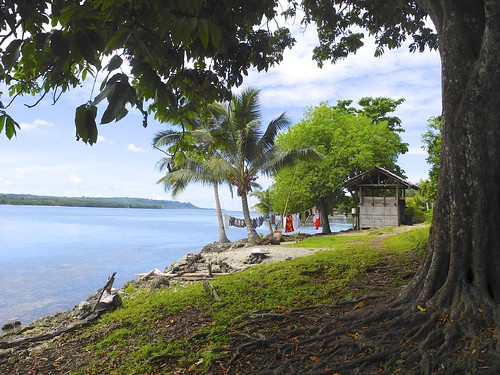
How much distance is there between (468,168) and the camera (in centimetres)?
403

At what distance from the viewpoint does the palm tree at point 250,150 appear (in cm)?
1917

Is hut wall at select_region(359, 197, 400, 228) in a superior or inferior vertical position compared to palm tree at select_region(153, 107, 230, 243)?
inferior

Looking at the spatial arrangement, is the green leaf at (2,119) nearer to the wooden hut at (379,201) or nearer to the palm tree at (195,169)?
the palm tree at (195,169)

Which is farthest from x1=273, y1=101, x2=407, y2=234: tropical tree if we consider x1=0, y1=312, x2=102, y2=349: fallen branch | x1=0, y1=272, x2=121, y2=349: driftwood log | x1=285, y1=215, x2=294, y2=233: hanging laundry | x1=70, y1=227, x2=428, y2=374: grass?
x1=0, y1=312, x2=102, y2=349: fallen branch

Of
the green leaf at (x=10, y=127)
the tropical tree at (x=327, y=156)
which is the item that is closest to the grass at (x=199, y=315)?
the green leaf at (x=10, y=127)

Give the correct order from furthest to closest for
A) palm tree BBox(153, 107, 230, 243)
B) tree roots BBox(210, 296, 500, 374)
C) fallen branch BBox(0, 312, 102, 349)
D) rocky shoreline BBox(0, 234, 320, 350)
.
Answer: palm tree BBox(153, 107, 230, 243)
rocky shoreline BBox(0, 234, 320, 350)
fallen branch BBox(0, 312, 102, 349)
tree roots BBox(210, 296, 500, 374)

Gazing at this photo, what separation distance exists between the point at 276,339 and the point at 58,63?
389 centimetres

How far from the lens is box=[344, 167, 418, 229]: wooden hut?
2314cm

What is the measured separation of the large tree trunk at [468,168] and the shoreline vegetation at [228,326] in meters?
1.12

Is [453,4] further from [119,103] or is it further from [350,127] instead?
[350,127]

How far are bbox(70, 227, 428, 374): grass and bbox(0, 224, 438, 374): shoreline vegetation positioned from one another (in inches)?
0.6

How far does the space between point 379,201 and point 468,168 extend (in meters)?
20.6

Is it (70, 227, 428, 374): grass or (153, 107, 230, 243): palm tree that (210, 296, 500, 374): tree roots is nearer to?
(70, 227, 428, 374): grass

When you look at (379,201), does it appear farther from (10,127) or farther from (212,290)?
(10,127)
